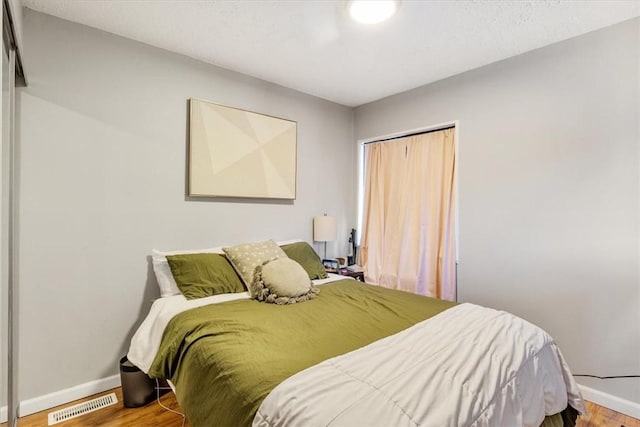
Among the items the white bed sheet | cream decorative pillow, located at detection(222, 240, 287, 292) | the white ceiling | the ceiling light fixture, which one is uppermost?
the white ceiling

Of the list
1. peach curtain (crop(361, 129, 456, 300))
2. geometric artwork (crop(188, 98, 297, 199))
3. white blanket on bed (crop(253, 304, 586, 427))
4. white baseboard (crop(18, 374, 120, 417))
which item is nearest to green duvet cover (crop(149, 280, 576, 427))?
white blanket on bed (crop(253, 304, 586, 427))

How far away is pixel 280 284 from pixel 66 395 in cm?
159

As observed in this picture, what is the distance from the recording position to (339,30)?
221 centimetres

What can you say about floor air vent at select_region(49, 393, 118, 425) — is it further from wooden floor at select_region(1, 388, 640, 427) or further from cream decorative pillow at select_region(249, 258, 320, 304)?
cream decorative pillow at select_region(249, 258, 320, 304)

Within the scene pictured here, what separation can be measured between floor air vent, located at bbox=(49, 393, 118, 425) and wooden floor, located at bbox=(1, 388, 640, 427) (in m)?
0.04

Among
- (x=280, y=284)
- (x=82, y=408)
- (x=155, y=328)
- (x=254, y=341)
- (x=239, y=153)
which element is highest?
(x=239, y=153)

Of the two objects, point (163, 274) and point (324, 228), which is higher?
point (324, 228)

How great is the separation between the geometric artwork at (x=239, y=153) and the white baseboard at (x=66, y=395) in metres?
1.48

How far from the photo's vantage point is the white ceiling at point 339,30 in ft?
6.43

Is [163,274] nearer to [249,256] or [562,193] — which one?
[249,256]

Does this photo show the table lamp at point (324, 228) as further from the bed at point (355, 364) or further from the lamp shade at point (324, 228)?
the bed at point (355, 364)

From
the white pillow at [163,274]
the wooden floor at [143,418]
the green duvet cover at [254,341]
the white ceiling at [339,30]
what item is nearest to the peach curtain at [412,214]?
the white ceiling at [339,30]

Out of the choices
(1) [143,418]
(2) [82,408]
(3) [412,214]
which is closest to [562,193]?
(3) [412,214]

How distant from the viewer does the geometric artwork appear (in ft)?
8.59
